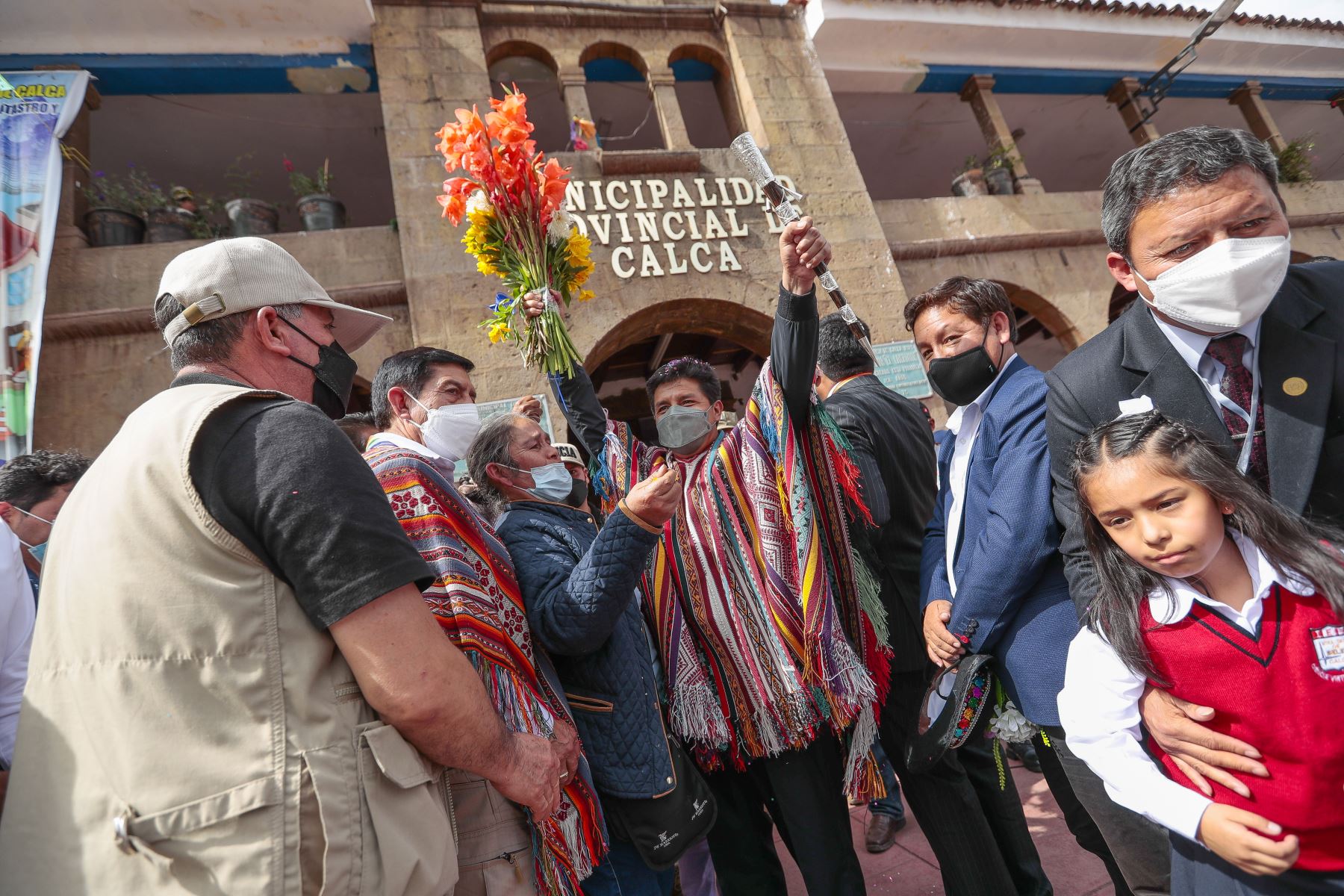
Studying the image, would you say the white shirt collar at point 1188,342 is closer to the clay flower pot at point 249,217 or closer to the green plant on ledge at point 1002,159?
the clay flower pot at point 249,217

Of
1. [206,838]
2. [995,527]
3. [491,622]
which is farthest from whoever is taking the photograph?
[995,527]

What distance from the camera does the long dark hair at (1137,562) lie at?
1.22 metres

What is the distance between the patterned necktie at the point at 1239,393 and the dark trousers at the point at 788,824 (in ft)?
4.59

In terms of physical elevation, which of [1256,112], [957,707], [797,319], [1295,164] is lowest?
[957,707]

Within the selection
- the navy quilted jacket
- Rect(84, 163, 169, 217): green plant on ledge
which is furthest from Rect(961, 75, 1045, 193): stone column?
Rect(84, 163, 169, 217): green plant on ledge

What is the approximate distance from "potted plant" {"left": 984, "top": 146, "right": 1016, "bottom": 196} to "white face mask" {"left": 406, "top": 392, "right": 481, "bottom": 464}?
27.0ft

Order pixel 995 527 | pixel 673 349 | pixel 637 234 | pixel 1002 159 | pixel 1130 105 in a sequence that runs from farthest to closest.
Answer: pixel 1130 105 < pixel 673 349 < pixel 1002 159 < pixel 637 234 < pixel 995 527

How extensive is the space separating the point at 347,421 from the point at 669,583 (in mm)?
1619

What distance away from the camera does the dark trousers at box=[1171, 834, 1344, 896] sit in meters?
1.17

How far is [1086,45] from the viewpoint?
29.6 feet

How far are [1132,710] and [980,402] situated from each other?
0.91 metres

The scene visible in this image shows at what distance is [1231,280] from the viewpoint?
4.18 ft

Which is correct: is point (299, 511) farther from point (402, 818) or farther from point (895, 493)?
point (895, 493)

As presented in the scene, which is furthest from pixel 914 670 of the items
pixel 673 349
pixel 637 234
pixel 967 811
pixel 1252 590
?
pixel 673 349
